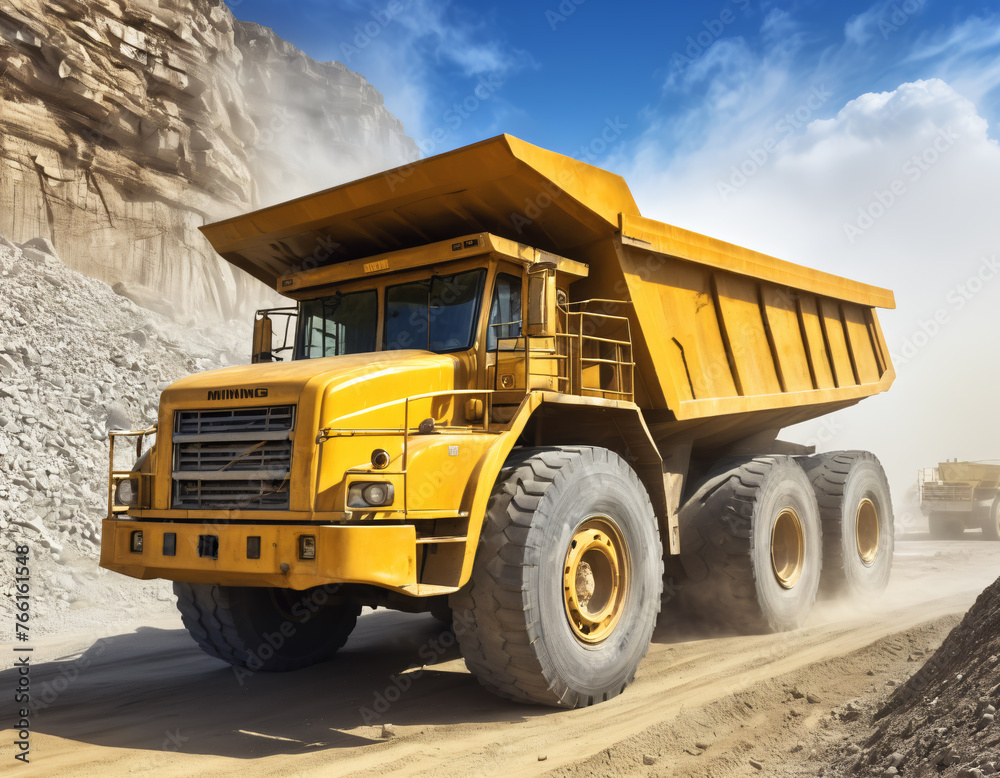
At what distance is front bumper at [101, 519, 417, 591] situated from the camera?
4176mm

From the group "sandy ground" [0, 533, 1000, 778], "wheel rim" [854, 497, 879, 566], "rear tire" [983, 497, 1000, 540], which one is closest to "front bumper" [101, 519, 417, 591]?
"sandy ground" [0, 533, 1000, 778]

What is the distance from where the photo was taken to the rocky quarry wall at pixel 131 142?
24719 mm

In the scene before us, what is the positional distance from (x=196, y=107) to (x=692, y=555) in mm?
28957

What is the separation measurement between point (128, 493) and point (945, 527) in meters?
20.3

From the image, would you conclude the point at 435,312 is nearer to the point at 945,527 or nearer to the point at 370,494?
the point at 370,494

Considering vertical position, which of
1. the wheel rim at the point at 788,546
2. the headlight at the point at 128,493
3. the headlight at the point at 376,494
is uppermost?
the headlight at the point at 128,493

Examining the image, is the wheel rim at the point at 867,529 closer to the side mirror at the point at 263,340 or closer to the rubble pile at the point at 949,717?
the rubble pile at the point at 949,717

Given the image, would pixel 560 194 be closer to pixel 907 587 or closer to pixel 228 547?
pixel 228 547

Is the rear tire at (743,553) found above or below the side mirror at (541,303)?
below

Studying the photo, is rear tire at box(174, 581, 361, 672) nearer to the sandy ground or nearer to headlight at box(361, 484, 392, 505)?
the sandy ground

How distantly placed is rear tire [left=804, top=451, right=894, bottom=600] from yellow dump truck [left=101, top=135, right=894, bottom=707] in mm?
133

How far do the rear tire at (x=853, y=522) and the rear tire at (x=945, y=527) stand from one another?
1180 cm

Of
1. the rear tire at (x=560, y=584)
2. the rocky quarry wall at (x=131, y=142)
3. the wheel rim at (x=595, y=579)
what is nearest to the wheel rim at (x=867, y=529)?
the rear tire at (x=560, y=584)

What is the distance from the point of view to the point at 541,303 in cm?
521
